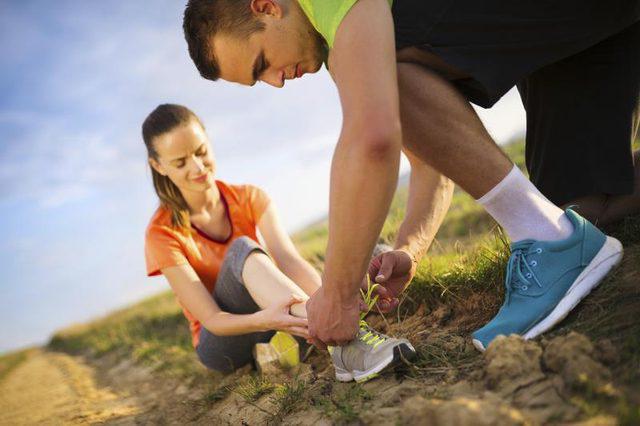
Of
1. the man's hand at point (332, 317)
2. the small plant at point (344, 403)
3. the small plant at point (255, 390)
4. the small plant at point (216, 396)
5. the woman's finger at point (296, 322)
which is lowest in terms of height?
the small plant at point (216, 396)

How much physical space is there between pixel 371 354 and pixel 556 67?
1.49 meters

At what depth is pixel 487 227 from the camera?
229 inches

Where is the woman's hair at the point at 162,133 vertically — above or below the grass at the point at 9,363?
above

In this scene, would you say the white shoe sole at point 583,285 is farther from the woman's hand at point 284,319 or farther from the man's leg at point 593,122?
the woman's hand at point 284,319

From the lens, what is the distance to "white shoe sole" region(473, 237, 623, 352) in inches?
69.2

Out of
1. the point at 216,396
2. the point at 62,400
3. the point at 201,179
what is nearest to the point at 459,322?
the point at 216,396

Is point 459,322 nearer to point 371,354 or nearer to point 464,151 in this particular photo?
point 371,354

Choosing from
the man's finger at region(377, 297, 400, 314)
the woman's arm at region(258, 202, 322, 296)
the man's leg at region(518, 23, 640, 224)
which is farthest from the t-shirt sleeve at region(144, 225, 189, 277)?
the man's leg at region(518, 23, 640, 224)

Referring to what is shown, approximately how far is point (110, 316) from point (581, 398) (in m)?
12.1

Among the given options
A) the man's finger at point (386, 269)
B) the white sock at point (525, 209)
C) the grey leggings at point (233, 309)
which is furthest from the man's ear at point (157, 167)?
the white sock at point (525, 209)

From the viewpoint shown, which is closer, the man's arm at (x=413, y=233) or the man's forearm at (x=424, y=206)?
the man's arm at (x=413, y=233)

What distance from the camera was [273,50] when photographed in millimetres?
1867

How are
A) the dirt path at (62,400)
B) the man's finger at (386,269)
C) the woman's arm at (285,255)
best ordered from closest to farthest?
the man's finger at (386,269), the woman's arm at (285,255), the dirt path at (62,400)

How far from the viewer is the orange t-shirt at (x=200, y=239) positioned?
2.88 m
